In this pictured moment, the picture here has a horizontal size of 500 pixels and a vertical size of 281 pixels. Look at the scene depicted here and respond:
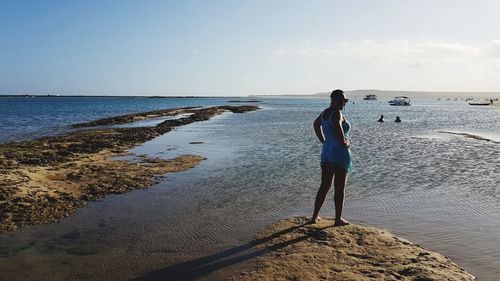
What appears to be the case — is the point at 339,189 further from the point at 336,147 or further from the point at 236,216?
the point at 236,216

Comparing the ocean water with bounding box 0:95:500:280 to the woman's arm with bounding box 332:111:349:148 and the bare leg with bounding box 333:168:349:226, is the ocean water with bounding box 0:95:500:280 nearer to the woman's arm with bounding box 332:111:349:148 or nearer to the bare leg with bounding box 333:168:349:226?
the bare leg with bounding box 333:168:349:226


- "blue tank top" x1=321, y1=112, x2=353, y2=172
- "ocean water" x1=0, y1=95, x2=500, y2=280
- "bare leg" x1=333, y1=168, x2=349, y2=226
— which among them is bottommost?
"ocean water" x1=0, y1=95, x2=500, y2=280

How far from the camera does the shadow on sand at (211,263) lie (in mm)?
5652

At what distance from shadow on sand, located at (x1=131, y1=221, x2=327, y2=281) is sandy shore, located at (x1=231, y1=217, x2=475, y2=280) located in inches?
2.1

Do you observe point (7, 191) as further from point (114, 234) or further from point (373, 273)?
point (373, 273)

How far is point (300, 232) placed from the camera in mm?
7281

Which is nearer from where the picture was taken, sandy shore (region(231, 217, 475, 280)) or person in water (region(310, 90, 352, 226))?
sandy shore (region(231, 217, 475, 280))

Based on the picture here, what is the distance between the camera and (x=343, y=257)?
20.0 feet

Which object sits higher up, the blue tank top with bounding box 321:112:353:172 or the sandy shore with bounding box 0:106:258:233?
the blue tank top with bounding box 321:112:353:172

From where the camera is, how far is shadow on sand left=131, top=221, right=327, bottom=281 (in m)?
5.65

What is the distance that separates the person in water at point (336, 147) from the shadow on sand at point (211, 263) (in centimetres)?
96

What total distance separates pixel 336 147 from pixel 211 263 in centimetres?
292

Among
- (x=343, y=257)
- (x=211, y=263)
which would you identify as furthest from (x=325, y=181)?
(x=211, y=263)

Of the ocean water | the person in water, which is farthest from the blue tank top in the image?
the ocean water
